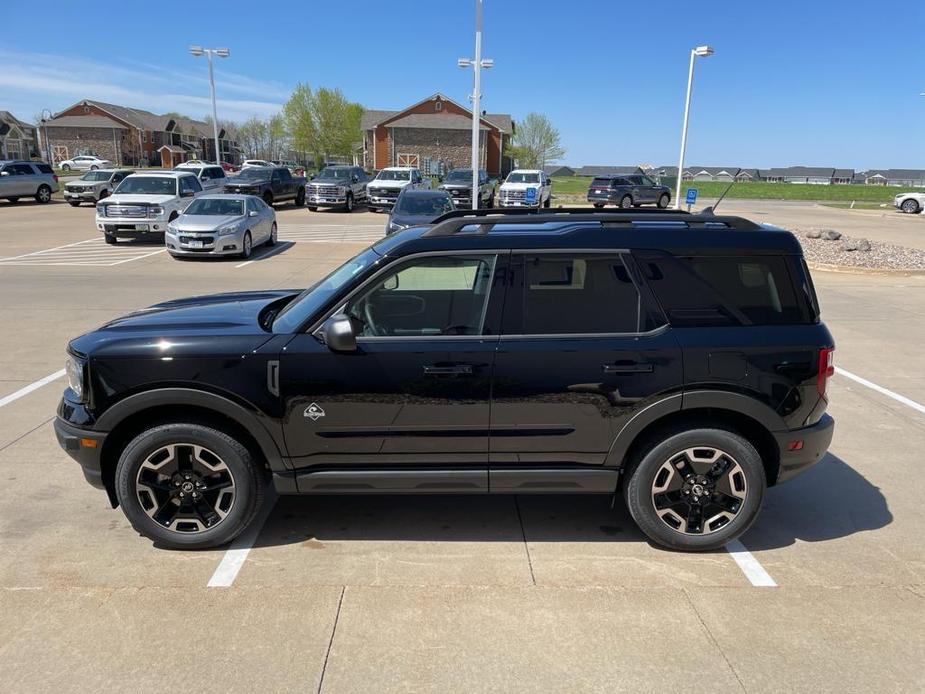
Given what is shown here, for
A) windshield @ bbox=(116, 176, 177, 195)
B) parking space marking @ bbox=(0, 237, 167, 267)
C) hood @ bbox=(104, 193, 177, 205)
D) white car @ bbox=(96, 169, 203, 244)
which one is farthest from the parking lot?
windshield @ bbox=(116, 176, 177, 195)

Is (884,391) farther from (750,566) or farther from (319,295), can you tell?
(319,295)

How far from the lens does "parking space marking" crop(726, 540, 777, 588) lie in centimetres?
358

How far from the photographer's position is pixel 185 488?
12.2 ft

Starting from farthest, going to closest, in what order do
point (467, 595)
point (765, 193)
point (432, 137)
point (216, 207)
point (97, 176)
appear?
point (432, 137), point (765, 193), point (97, 176), point (216, 207), point (467, 595)

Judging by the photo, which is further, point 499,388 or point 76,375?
point 76,375

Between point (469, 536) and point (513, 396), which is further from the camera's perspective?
point (469, 536)

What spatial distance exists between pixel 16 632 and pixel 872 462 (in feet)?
18.1

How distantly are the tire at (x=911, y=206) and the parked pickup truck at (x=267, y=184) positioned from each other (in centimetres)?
3393

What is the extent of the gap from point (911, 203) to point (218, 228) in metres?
39.5

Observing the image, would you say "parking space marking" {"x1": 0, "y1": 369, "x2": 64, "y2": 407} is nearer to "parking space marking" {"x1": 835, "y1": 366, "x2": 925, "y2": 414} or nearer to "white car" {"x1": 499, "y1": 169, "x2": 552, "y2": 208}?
"parking space marking" {"x1": 835, "y1": 366, "x2": 925, "y2": 414}

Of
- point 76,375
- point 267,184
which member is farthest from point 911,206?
point 76,375

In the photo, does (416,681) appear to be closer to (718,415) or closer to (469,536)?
(469,536)

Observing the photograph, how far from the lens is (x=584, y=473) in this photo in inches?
147

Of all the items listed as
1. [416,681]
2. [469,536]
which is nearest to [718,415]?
[469,536]
